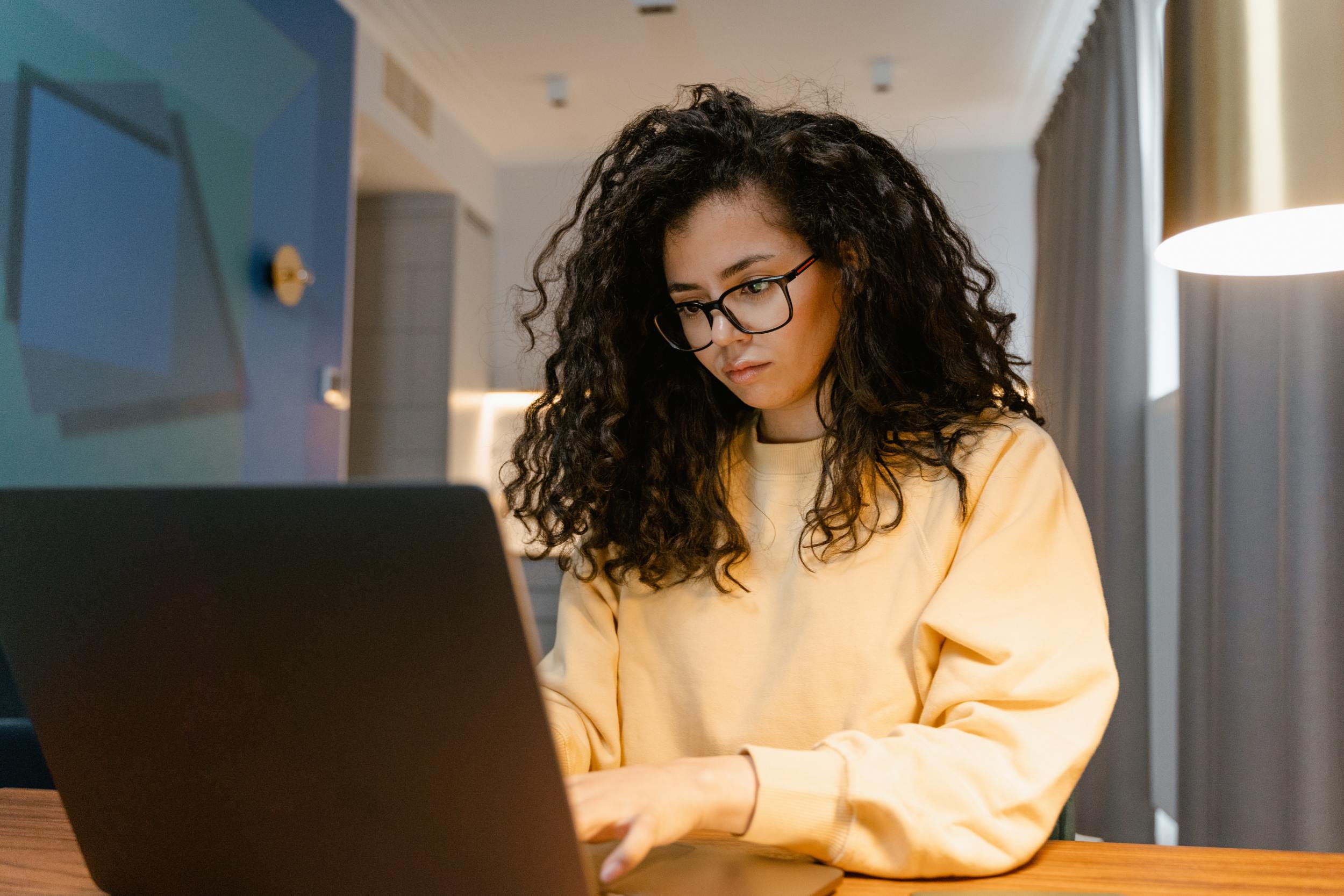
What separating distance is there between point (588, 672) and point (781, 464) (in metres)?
0.32

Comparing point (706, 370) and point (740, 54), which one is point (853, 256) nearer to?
point (706, 370)

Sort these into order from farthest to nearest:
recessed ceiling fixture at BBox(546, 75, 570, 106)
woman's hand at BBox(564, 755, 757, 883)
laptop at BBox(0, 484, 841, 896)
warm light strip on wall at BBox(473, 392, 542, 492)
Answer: warm light strip on wall at BBox(473, 392, 542, 492), recessed ceiling fixture at BBox(546, 75, 570, 106), woman's hand at BBox(564, 755, 757, 883), laptop at BBox(0, 484, 841, 896)

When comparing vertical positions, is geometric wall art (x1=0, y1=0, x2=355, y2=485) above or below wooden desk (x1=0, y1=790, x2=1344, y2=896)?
above

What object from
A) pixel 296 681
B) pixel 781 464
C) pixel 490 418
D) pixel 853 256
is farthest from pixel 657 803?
pixel 490 418

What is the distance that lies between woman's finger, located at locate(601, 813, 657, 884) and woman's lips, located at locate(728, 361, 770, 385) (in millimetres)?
652

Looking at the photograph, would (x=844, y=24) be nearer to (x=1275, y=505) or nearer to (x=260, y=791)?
(x=1275, y=505)

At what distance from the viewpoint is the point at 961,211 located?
15.8 feet

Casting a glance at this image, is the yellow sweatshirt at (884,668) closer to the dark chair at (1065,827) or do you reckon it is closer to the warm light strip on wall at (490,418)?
the dark chair at (1065,827)

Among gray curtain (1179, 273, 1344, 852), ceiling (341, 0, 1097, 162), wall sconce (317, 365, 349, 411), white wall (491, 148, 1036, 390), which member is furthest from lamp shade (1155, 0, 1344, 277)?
white wall (491, 148, 1036, 390)

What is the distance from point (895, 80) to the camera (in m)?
4.64

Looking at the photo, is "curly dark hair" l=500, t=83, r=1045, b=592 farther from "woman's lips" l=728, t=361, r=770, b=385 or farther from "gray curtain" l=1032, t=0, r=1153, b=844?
"gray curtain" l=1032, t=0, r=1153, b=844

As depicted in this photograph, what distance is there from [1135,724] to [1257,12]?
8.20ft

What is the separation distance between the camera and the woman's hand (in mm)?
609

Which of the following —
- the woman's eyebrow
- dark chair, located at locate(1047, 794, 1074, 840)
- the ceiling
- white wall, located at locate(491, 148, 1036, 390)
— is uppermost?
the ceiling
